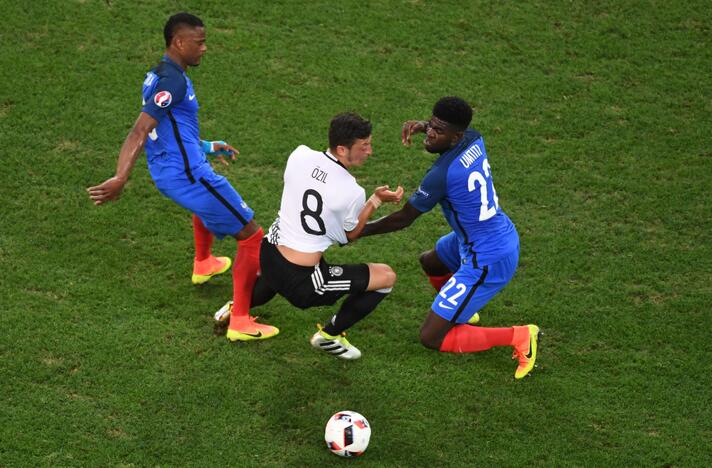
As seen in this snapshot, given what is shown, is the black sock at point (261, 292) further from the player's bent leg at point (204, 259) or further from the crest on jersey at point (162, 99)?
the crest on jersey at point (162, 99)

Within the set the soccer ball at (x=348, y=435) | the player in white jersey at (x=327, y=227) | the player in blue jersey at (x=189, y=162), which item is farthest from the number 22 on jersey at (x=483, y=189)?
the player in blue jersey at (x=189, y=162)

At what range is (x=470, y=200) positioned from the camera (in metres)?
7.80

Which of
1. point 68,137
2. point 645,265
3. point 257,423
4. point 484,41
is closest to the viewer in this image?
point 257,423

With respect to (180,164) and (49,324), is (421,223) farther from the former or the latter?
(49,324)

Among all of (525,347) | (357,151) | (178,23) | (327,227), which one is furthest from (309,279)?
(178,23)

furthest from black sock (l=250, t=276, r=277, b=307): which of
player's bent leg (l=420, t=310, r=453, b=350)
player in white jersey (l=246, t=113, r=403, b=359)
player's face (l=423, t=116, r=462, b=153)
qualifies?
player's face (l=423, t=116, r=462, b=153)

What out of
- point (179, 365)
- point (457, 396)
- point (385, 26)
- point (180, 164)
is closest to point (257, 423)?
point (179, 365)

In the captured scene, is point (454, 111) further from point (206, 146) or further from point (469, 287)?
point (206, 146)

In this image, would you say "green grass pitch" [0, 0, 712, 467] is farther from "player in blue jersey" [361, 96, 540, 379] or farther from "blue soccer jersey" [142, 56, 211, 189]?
"blue soccer jersey" [142, 56, 211, 189]

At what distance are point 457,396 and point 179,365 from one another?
245cm

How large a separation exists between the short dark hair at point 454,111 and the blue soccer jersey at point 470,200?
22cm

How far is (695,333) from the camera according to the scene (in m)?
8.88

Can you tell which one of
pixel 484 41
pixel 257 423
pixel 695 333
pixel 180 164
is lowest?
pixel 257 423

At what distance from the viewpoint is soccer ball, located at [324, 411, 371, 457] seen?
24.2 feet
